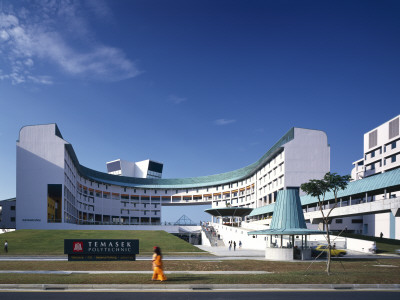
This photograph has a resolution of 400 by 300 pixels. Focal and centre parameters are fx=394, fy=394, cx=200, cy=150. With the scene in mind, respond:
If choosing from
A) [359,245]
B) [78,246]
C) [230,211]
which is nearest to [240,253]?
[359,245]

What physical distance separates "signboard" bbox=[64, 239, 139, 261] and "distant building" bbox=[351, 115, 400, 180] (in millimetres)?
63105

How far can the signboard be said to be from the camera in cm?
2952

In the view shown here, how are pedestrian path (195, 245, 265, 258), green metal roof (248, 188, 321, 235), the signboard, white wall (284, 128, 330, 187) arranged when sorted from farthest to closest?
white wall (284, 128, 330, 187) → pedestrian path (195, 245, 265, 258) → green metal roof (248, 188, 321, 235) → the signboard

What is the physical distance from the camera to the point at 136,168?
15375 centimetres

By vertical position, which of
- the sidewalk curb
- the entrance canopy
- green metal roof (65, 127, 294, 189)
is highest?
green metal roof (65, 127, 294, 189)

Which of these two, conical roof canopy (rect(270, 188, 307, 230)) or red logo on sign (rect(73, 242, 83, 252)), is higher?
conical roof canopy (rect(270, 188, 307, 230))

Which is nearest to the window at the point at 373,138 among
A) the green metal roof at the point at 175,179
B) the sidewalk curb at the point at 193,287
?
the green metal roof at the point at 175,179

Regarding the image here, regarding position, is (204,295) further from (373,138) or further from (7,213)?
(7,213)

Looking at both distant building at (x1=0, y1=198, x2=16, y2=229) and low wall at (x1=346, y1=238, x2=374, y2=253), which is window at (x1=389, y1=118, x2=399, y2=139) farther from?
distant building at (x1=0, y1=198, x2=16, y2=229)

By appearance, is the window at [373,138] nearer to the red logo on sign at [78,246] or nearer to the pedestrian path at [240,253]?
the pedestrian path at [240,253]

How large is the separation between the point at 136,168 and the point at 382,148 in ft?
314

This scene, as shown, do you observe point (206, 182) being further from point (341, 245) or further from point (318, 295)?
point (318, 295)

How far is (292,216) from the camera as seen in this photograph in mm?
37656

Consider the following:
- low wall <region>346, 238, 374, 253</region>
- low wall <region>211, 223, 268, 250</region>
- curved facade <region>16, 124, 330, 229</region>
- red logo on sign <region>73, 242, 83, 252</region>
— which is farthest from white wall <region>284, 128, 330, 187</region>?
red logo on sign <region>73, 242, 83, 252</region>
